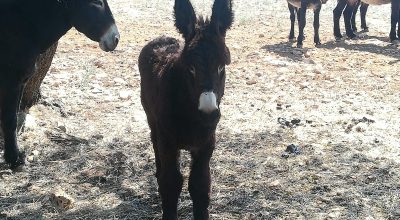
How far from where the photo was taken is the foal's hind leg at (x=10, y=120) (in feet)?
13.4

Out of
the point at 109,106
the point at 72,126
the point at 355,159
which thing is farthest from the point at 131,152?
the point at 355,159

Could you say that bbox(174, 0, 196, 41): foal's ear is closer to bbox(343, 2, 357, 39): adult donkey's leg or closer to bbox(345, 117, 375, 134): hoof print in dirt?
bbox(345, 117, 375, 134): hoof print in dirt

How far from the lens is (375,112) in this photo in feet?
20.1

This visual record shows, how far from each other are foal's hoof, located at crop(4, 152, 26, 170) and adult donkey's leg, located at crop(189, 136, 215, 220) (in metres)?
1.82

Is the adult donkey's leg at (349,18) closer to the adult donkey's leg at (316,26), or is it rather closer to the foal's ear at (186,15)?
the adult donkey's leg at (316,26)

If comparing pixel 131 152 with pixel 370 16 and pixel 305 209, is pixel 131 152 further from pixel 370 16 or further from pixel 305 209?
pixel 370 16

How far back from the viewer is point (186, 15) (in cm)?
315

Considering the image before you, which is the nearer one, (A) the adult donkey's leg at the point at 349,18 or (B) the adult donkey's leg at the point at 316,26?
(B) the adult donkey's leg at the point at 316,26

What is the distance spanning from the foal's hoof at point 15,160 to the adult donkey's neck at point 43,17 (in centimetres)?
100

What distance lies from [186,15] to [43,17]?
165 cm

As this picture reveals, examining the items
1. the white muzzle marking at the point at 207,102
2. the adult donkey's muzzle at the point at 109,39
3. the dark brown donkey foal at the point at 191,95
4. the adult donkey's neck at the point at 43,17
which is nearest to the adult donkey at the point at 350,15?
the adult donkey's muzzle at the point at 109,39

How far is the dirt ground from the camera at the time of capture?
3832mm

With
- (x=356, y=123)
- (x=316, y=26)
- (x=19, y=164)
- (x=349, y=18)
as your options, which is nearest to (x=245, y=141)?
(x=356, y=123)

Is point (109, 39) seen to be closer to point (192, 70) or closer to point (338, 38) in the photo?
point (192, 70)
